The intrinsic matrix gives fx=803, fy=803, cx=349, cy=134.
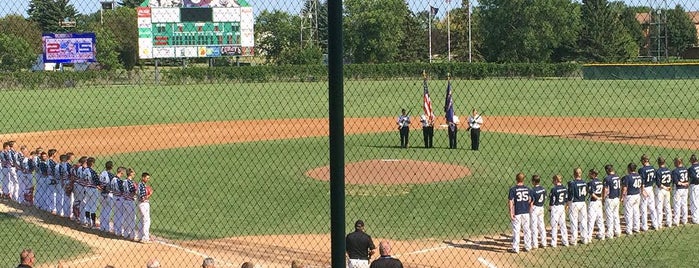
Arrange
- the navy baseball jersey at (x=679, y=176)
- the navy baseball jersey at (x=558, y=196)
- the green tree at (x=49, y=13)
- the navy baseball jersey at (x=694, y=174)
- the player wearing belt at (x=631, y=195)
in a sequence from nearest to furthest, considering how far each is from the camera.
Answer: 1. the navy baseball jersey at (x=558, y=196)
2. the player wearing belt at (x=631, y=195)
3. the navy baseball jersey at (x=679, y=176)
4. the navy baseball jersey at (x=694, y=174)
5. the green tree at (x=49, y=13)

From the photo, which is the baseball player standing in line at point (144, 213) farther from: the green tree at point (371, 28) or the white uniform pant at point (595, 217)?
the green tree at point (371, 28)

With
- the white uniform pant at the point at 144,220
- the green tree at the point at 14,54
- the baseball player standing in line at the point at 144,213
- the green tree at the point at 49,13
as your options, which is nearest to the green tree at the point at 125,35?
the green tree at the point at 49,13

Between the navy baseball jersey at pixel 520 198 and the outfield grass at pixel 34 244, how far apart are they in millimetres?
6918

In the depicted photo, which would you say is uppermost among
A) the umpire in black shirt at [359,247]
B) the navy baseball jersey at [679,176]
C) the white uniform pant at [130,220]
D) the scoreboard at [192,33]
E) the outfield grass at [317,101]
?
the scoreboard at [192,33]

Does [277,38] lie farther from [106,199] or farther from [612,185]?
[612,185]

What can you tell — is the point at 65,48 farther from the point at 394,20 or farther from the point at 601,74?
the point at 601,74

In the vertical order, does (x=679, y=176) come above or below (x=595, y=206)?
above

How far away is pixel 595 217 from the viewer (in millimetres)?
13438

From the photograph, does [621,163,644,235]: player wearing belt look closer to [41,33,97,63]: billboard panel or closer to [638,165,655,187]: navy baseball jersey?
[638,165,655,187]: navy baseball jersey

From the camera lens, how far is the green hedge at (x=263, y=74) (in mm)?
35719

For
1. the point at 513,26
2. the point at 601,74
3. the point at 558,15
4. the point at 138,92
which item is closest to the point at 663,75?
the point at 601,74

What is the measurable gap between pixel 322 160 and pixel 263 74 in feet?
72.2

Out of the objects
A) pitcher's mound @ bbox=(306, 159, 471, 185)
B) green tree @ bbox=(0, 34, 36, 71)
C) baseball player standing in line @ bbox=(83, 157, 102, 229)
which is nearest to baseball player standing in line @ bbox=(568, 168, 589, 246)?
pitcher's mound @ bbox=(306, 159, 471, 185)

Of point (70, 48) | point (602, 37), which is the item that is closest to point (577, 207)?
point (70, 48)
